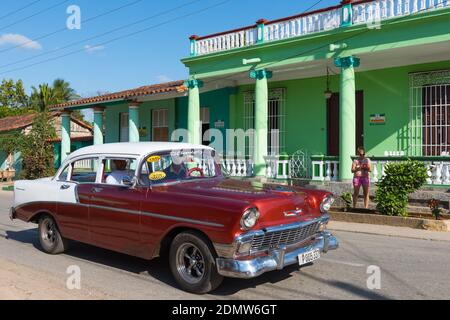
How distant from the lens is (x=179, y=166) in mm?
6332

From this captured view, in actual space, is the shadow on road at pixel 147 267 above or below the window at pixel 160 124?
below

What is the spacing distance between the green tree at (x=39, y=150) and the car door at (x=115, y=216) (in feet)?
60.7

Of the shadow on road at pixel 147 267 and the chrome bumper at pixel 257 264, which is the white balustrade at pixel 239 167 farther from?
the chrome bumper at pixel 257 264

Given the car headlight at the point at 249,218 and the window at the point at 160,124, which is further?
the window at the point at 160,124

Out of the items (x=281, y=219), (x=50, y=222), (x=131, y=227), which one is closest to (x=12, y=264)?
(x=50, y=222)

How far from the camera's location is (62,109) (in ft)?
77.4

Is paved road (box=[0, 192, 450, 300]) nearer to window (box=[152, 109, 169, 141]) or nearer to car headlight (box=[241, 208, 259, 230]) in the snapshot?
car headlight (box=[241, 208, 259, 230])

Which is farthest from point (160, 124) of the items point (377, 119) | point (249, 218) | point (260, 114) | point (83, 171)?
point (249, 218)

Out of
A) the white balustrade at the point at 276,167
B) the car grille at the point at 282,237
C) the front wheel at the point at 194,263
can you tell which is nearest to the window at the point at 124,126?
the white balustrade at the point at 276,167

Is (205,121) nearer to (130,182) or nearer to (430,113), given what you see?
(430,113)

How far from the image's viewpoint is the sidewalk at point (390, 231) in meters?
9.06

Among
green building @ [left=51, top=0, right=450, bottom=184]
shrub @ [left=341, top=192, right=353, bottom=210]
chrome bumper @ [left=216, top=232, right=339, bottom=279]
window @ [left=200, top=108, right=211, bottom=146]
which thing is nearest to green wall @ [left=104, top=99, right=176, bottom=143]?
window @ [left=200, top=108, right=211, bottom=146]

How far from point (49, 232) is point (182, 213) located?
3.27 meters

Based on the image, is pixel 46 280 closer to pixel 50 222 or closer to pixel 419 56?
pixel 50 222
